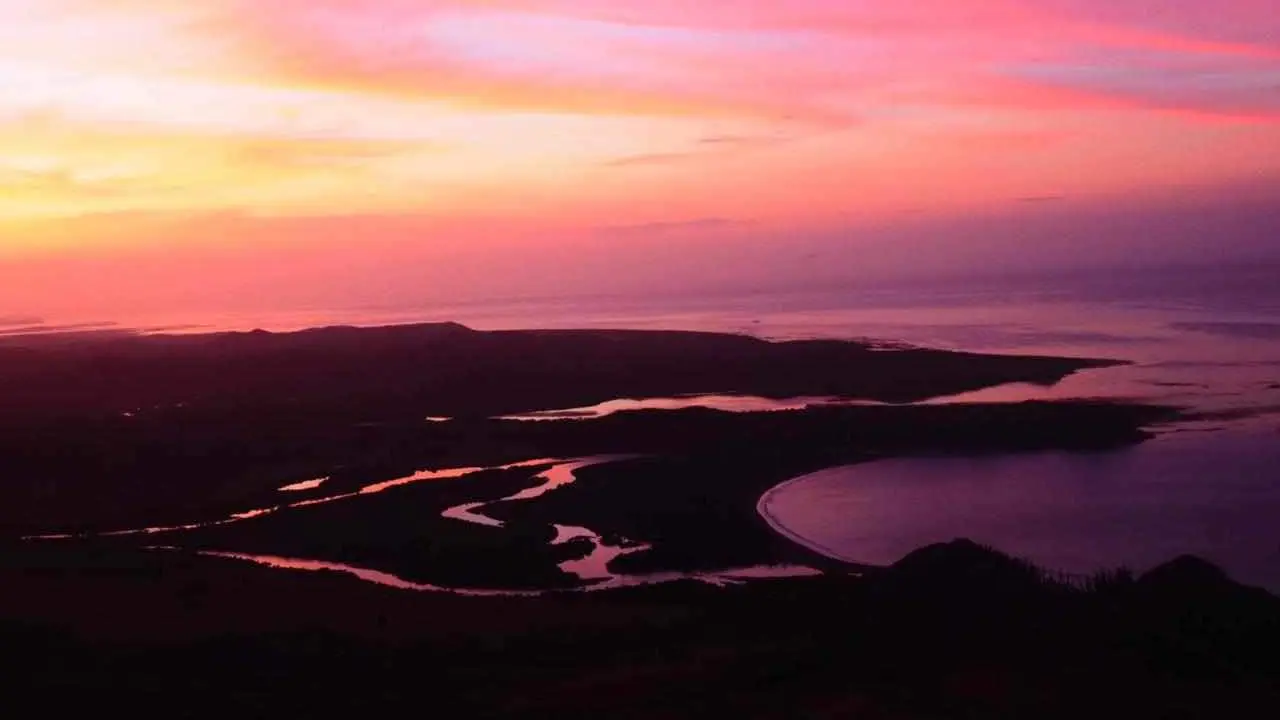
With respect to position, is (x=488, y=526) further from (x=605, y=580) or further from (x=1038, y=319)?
(x=1038, y=319)

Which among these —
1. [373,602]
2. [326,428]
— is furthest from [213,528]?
[326,428]

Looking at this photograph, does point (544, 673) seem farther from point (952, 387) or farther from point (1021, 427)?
point (952, 387)

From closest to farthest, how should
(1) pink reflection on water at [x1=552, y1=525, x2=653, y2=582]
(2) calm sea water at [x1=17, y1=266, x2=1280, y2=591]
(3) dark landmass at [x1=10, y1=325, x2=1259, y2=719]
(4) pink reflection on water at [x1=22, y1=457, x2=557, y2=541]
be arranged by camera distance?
1. (3) dark landmass at [x1=10, y1=325, x2=1259, y2=719]
2. (1) pink reflection on water at [x1=552, y1=525, x2=653, y2=582]
3. (2) calm sea water at [x1=17, y1=266, x2=1280, y2=591]
4. (4) pink reflection on water at [x1=22, y1=457, x2=557, y2=541]

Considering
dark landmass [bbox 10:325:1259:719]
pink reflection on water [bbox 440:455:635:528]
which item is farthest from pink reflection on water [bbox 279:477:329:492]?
pink reflection on water [bbox 440:455:635:528]

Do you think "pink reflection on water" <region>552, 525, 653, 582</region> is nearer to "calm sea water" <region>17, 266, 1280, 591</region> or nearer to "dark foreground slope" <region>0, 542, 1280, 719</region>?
"dark foreground slope" <region>0, 542, 1280, 719</region>

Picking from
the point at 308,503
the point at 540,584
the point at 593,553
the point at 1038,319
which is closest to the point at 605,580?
the point at 540,584

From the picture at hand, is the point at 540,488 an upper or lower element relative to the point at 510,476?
lower

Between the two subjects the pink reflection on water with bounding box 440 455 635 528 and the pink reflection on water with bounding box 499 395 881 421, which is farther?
the pink reflection on water with bounding box 499 395 881 421
